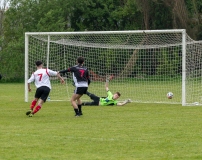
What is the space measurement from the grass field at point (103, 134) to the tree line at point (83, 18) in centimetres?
2428

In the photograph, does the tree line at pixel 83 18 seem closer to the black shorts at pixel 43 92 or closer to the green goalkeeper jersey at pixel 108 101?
the green goalkeeper jersey at pixel 108 101

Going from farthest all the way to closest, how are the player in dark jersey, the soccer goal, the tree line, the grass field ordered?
the tree line → the soccer goal → the player in dark jersey → the grass field

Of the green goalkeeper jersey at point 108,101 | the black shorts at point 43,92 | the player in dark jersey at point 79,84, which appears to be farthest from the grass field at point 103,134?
the green goalkeeper jersey at point 108,101

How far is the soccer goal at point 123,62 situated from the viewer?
26.3 m

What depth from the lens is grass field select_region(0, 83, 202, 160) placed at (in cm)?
1084

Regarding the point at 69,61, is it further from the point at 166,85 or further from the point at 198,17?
the point at 198,17

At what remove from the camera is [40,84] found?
18.2 m

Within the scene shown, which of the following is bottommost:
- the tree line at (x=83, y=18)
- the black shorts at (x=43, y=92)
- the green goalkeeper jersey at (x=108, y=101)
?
the green goalkeeper jersey at (x=108, y=101)

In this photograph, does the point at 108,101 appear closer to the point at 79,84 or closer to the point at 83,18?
the point at 79,84

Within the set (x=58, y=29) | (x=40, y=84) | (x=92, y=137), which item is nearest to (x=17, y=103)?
(x=40, y=84)

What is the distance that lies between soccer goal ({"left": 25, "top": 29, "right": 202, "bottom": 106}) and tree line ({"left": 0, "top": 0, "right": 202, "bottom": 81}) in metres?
14.5

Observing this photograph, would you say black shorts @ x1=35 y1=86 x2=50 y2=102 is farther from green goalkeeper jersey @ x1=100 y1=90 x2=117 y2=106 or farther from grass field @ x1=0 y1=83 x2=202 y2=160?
green goalkeeper jersey @ x1=100 y1=90 x2=117 y2=106

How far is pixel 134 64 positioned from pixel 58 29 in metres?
22.0

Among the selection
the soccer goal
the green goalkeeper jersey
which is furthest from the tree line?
the green goalkeeper jersey
